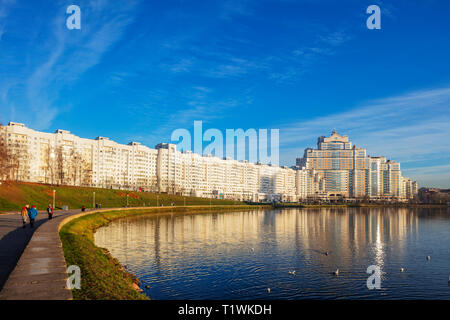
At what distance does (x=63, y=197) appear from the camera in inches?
3469

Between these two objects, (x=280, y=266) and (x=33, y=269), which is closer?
(x=33, y=269)

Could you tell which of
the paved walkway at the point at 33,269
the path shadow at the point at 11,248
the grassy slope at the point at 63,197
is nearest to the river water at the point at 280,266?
the paved walkway at the point at 33,269

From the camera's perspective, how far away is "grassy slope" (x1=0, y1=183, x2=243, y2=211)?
69188 mm

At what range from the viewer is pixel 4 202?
64.8 meters

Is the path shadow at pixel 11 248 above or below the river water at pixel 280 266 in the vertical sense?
above

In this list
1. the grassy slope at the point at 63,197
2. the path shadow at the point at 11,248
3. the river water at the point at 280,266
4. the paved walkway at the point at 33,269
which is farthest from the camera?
the grassy slope at the point at 63,197

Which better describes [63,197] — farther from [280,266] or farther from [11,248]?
[280,266]

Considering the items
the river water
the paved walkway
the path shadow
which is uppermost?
the paved walkway

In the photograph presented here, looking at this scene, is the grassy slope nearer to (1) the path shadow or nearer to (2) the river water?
(2) the river water

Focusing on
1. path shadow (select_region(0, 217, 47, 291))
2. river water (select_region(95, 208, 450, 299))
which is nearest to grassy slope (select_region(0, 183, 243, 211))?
river water (select_region(95, 208, 450, 299))

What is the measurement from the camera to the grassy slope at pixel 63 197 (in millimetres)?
69188

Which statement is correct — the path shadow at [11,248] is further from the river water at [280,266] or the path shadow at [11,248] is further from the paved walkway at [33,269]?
the river water at [280,266]

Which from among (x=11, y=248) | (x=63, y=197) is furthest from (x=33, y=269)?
(x=63, y=197)
